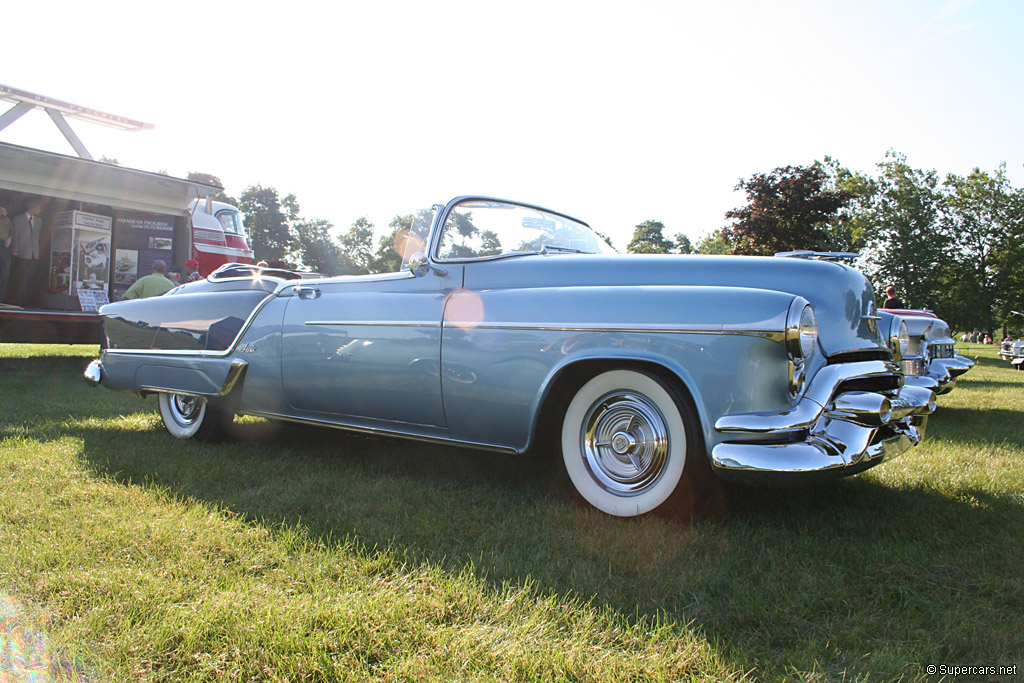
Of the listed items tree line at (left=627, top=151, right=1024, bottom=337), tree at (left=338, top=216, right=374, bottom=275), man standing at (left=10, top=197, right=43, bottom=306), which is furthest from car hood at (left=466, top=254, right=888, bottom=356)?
tree line at (left=627, top=151, right=1024, bottom=337)

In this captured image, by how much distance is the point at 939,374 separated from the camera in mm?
5910

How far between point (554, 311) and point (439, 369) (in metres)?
0.64

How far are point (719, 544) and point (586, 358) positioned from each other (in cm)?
86

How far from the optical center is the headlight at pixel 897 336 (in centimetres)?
383

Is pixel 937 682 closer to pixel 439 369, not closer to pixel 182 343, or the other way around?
pixel 439 369

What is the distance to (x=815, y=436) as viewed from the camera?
2.46m

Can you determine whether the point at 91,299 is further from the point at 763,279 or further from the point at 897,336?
the point at 897,336

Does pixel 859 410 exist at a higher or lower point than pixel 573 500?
higher

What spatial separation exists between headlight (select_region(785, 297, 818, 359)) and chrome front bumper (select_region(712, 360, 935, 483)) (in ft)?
0.50

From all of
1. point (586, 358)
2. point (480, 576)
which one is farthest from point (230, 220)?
point (480, 576)

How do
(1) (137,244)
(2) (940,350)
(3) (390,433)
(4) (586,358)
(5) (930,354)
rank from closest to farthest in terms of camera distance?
1. (4) (586,358)
2. (3) (390,433)
3. (5) (930,354)
4. (2) (940,350)
5. (1) (137,244)

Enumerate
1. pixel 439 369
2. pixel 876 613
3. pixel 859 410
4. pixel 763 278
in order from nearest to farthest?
pixel 876 613
pixel 859 410
pixel 763 278
pixel 439 369

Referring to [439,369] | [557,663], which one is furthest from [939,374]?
[557,663]

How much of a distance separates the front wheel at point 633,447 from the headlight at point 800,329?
433 millimetres
